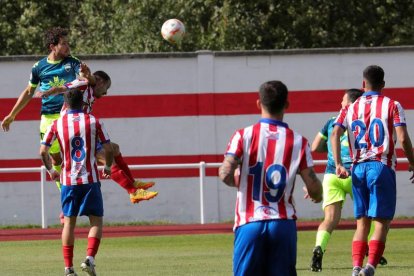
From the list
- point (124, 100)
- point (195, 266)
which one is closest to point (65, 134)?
point (195, 266)

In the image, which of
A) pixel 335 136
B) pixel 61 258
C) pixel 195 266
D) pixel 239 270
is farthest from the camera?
pixel 61 258

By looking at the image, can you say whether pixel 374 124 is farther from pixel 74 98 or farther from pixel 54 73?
pixel 54 73

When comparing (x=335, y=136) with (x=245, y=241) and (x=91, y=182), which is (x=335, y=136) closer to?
(x=91, y=182)

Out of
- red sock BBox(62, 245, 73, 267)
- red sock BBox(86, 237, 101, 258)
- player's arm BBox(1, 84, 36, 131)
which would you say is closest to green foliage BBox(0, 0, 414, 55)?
player's arm BBox(1, 84, 36, 131)

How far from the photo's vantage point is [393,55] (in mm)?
21438

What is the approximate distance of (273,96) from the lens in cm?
817

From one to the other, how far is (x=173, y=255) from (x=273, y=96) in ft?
22.9

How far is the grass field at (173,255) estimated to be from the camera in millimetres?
12906

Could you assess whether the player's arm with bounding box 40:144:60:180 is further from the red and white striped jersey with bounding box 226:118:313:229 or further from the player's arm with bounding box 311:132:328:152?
the red and white striped jersey with bounding box 226:118:313:229

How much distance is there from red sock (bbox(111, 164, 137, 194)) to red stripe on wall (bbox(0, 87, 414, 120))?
21.9 ft

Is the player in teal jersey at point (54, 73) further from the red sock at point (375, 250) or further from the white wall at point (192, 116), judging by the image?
the white wall at point (192, 116)

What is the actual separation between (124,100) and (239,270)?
44.2ft

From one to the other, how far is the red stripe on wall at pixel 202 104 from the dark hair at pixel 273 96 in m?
13.2

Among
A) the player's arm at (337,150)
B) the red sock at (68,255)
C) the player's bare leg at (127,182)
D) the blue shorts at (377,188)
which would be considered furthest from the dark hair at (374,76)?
the player's bare leg at (127,182)
